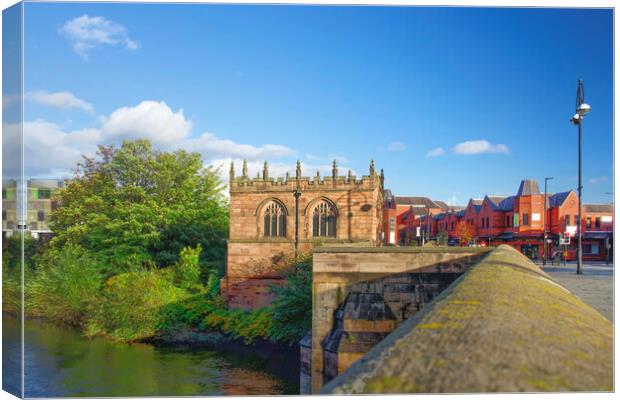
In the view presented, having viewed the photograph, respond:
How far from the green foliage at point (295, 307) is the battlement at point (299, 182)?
734 cm

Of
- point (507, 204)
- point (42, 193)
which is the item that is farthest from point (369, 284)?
point (507, 204)

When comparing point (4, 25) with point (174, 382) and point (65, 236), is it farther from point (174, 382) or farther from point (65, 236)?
point (65, 236)

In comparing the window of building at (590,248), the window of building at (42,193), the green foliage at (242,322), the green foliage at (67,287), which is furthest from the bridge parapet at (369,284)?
the window of building at (590,248)

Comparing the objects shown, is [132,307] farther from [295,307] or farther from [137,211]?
[295,307]

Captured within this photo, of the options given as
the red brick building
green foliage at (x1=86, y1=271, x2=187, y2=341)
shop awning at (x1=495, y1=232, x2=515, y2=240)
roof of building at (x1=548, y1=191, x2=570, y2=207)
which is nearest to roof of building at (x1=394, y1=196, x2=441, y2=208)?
the red brick building

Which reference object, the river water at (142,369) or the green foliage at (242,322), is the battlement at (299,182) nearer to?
the green foliage at (242,322)

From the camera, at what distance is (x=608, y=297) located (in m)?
10.9

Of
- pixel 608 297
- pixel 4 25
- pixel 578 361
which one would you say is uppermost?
pixel 4 25

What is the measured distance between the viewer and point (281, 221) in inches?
1109

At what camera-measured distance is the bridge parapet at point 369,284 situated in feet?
36.4

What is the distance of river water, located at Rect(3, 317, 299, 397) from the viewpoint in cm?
1739

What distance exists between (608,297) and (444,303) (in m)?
7.93

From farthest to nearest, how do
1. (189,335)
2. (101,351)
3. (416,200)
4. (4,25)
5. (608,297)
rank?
1. (416,200)
2. (189,335)
3. (101,351)
4. (608,297)
5. (4,25)

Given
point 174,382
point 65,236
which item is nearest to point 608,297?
point 174,382
